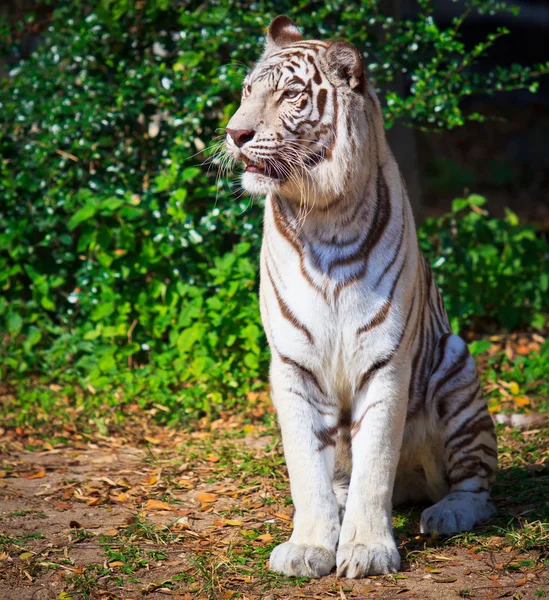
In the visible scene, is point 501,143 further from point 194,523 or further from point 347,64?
point 194,523

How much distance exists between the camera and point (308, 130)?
10.3ft

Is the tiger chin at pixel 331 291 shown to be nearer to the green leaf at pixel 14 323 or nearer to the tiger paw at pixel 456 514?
the tiger paw at pixel 456 514

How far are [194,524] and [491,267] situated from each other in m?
3.15

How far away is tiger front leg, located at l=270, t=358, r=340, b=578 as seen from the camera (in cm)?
308

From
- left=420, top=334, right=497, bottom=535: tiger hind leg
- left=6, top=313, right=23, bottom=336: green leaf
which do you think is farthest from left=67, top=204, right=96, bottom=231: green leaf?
left=420, top=334, right=497, bottom=535: tiger hind leg

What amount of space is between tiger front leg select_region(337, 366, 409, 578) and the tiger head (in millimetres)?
770

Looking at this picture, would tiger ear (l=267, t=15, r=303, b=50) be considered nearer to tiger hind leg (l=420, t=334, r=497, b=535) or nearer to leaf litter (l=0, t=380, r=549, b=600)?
tiger hind leg (l=420, t=334, r=497, b=535)

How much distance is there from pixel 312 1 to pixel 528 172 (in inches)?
315

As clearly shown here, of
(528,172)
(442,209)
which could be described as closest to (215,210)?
(442,209)

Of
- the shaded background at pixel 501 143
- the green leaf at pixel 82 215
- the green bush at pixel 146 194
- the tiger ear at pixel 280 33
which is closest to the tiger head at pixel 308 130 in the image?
the tiger ear at pixel 280 33

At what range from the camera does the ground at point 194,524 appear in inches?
120

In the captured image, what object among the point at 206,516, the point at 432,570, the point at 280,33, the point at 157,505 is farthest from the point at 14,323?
the point at 432,570

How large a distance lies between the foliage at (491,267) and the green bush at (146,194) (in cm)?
7

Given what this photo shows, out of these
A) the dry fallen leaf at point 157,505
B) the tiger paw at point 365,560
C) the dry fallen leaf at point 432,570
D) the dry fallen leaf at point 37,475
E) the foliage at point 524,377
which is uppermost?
the foliage at point 524,377
